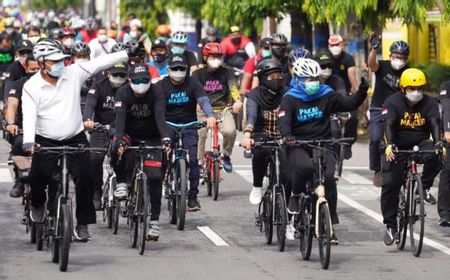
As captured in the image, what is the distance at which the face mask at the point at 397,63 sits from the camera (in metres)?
19.6

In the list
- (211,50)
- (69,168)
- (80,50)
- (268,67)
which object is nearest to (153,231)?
(69,168)

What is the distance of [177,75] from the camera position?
59.1 ft

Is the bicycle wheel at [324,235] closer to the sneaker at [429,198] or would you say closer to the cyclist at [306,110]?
the cyclist at [306,110]

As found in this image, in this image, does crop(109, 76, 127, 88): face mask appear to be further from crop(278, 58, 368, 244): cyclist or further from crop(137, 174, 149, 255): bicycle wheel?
crop(278, 58, 368, 244): cyclist

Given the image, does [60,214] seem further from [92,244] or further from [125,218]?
[125,218]

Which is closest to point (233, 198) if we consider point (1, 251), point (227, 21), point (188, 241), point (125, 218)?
point (125, 218)

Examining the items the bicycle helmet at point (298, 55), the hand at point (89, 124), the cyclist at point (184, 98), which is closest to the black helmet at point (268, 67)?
the bicycle helmet at point (298, 55)

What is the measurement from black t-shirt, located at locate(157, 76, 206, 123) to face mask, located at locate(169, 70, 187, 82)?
9cm

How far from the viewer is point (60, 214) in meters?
14.5

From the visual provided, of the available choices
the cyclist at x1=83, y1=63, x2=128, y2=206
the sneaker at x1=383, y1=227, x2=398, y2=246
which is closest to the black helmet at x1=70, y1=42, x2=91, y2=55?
the cyclist at x1=83, y1=63, x2=128, y2=206

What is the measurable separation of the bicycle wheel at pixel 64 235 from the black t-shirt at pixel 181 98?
399 cm

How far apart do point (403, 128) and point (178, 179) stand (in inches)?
101

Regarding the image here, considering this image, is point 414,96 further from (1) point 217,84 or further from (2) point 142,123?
(1) point 217,84

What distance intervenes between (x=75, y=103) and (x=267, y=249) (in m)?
2.44
